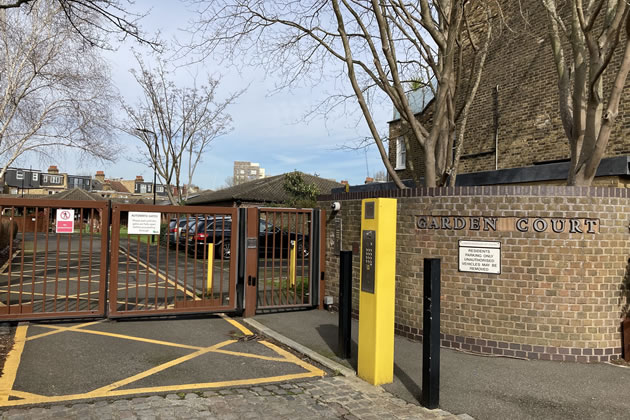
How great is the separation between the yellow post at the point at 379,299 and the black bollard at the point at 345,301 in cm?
51

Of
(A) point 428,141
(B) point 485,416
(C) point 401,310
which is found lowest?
(B) point 485,416

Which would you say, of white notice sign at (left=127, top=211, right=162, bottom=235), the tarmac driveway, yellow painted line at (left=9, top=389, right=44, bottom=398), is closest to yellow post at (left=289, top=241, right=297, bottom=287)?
the tarmac driveway

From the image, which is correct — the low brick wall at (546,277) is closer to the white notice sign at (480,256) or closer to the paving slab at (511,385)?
the white notice sign at (480,256)

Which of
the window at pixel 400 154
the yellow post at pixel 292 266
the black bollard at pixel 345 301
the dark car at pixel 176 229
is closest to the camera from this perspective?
the black bollard at pixel 345 301

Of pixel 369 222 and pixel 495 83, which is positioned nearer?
pixel 369 222

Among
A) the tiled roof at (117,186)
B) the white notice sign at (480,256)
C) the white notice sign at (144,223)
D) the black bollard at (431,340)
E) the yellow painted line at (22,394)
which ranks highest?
the tiled roof at (117,186)

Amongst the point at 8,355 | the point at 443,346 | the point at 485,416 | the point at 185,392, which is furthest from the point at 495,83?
the point at 8,355

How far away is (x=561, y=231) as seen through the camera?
5.83 metres

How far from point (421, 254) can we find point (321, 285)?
9.02 feet

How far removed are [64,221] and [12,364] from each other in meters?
2.74

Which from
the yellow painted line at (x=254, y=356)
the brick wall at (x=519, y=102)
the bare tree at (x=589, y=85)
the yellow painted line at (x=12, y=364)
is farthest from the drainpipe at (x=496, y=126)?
the yellow painted line at (x=12, y=364)

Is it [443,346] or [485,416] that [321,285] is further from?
[485,416]

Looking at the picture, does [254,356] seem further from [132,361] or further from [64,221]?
[64,221]

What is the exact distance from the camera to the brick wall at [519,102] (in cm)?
1145
